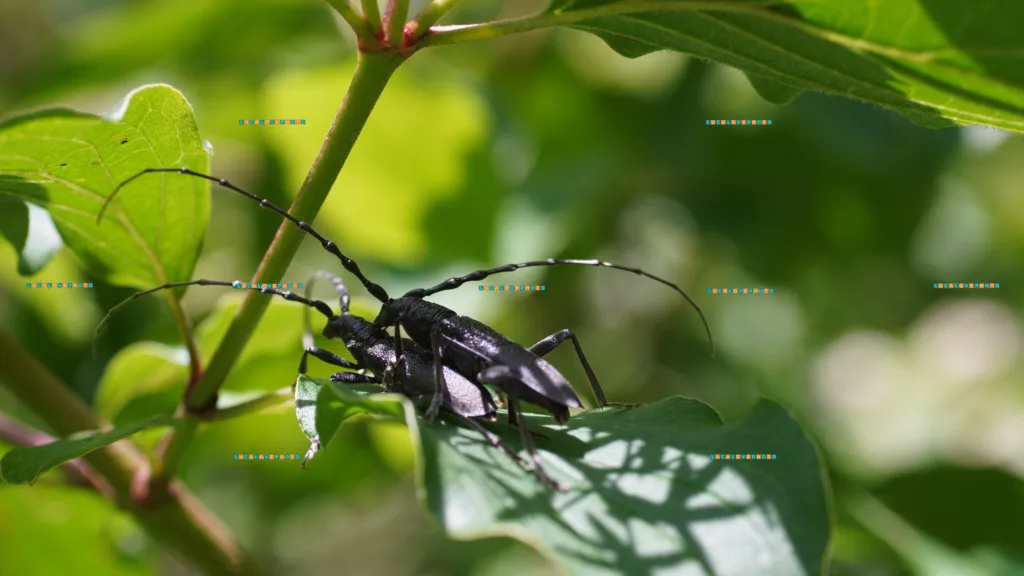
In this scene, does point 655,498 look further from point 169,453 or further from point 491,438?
point 169,453

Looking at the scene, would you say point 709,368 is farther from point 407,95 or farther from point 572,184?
point 407,95

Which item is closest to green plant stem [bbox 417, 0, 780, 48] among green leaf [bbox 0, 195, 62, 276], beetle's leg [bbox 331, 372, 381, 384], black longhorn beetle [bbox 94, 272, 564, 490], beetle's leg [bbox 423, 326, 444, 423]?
black longhorn beetle [bbox 94, 272, 564, 490]

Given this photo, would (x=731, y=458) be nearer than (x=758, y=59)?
Yes

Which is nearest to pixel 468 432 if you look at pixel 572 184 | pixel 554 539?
pixel 554 539

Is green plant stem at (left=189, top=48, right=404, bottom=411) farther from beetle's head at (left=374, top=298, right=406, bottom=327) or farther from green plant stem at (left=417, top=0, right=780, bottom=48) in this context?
beetle's head at (left=374, top=298, right=406, bottom=327)

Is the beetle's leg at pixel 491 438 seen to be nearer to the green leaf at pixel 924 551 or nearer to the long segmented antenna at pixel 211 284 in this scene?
the long segmented antenna at pixel 211 284
